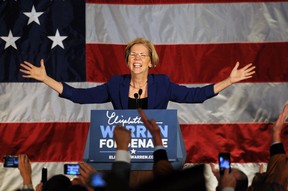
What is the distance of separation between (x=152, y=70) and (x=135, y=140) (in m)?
Result: 2.60

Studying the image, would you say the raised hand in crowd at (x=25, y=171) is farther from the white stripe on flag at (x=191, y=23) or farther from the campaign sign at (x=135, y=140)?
the white stripe on flag at (x=191, y=23)

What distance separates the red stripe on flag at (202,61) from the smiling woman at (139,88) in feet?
5.80

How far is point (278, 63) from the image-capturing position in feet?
18.7

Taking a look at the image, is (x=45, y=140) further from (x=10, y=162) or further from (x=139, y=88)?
(x=10, y=162)

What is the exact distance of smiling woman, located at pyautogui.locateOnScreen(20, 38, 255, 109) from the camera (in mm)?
3730

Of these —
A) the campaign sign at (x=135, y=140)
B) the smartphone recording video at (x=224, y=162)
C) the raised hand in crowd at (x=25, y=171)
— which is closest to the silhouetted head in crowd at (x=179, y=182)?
the smartphone recording video at (x=224, y=162)

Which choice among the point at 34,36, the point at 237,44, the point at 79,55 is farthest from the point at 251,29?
the point at 34,36

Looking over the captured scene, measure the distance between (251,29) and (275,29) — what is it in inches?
8.4

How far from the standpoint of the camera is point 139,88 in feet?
12.4

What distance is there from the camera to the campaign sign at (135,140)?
121 inches

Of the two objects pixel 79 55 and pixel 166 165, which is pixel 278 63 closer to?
pixel 79 55

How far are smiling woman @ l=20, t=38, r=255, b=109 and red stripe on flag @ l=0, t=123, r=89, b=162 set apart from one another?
180 centimetres

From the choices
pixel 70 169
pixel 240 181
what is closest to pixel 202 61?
pixel 70 169

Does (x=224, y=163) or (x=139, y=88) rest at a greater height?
(x=139, y=88)
